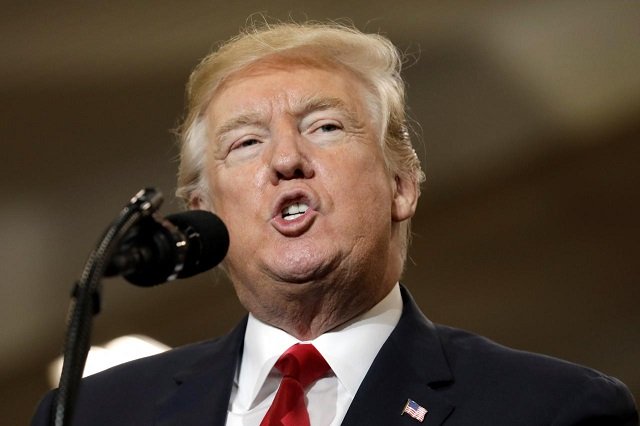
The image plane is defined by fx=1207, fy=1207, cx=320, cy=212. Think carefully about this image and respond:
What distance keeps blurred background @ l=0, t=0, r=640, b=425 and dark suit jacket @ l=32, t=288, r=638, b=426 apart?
292cm

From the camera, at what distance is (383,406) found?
2.32 m

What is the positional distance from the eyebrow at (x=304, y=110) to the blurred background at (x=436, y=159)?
9.25ft

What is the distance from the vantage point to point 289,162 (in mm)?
2457

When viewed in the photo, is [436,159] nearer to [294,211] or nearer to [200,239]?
[294,211]

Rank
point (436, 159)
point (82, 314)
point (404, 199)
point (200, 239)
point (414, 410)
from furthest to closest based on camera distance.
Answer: point (436, 159) < point (404, 199) < point (414, 410) < point (200, 239) < point (82, 314)

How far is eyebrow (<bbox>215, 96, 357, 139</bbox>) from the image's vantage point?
101 inches

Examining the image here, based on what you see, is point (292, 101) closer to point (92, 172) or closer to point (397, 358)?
point (397, 358)

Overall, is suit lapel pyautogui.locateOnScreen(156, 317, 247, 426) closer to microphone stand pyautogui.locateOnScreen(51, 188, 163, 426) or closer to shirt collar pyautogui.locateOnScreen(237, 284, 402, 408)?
shirt collar pyautogui.locateOnScreen(237, 284, 402, 408)

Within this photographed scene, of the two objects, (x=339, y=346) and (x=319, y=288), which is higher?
(x=319, y=288)

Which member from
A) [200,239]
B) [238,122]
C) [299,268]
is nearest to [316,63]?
[238,122]

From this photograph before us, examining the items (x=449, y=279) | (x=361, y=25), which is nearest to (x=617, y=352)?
(x=449, y=279)

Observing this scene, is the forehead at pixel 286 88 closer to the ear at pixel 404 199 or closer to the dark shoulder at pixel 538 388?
the ear at pixel 404 199

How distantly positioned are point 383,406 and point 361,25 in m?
3.45

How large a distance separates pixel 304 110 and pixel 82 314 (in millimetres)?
1059
